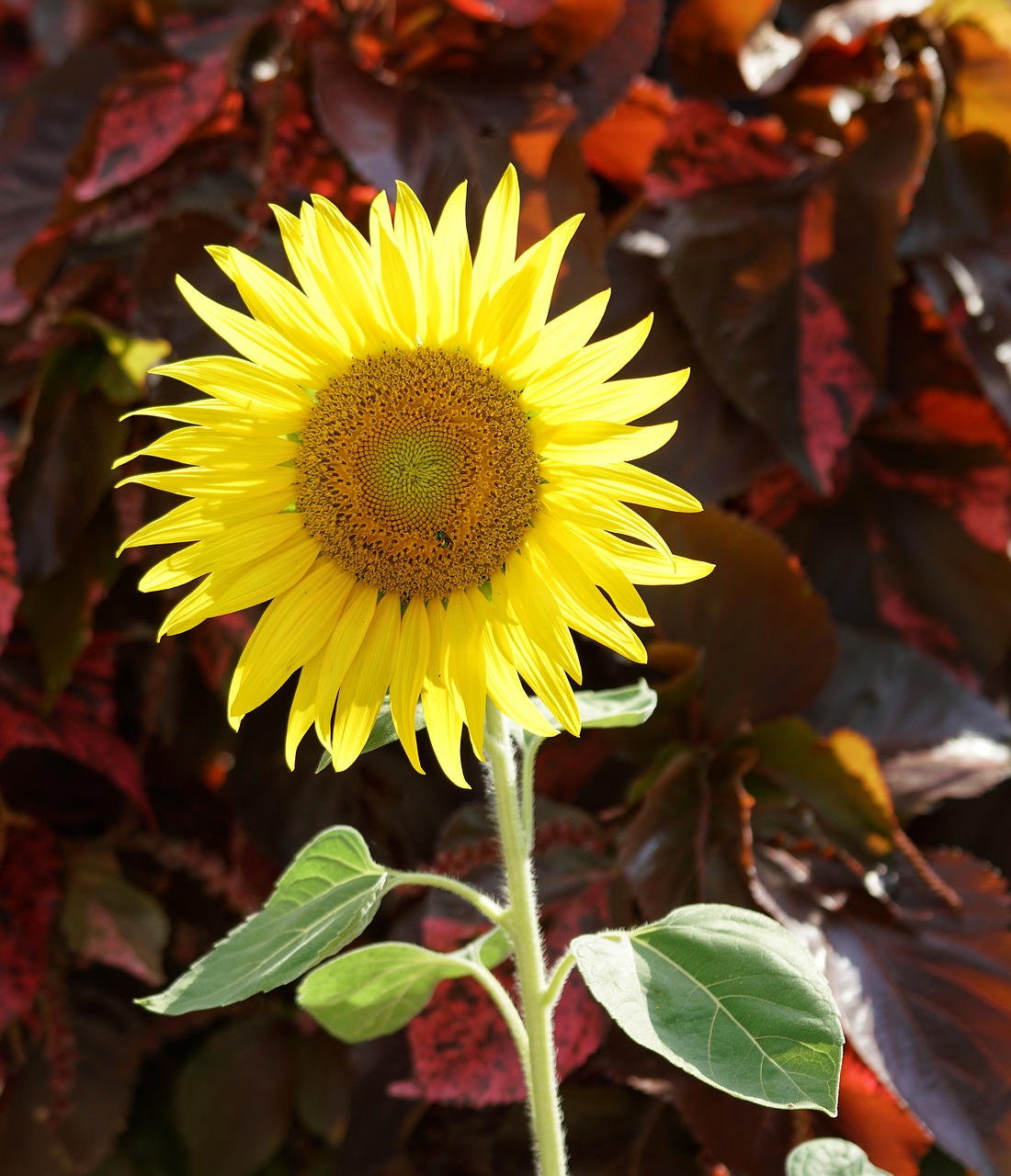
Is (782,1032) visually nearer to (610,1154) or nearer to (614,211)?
(610,1154)

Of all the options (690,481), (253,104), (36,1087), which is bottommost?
(36,1087)

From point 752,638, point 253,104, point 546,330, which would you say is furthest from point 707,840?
point 253,104

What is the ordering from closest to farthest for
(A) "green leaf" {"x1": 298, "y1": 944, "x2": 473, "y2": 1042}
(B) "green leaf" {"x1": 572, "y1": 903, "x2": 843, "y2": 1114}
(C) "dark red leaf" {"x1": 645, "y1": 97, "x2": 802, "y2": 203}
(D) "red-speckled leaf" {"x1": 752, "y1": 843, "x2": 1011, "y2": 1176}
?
(B) "green leaf" {"x1": 572, "y1": 903, "x2": 843, "y2": 1114} → (A) "green leaf" {"x1": 298, "y1": 944, "x2": 473, "y2": 1042} → (D) "red-speckled leaf" {"x1": 752, "y1": 843, "x2": 1011, "y2": 1176} → (C) "dark red leaf" {"x1": 645, "y1": 97, "x2": 802, "y2": 203}

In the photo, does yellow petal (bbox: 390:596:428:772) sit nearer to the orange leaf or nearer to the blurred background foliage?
the blurred background foliage

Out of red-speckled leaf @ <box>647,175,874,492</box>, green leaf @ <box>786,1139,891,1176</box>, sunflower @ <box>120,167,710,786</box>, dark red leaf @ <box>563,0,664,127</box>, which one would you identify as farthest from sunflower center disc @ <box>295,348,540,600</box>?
dark red leaf @ <box>563,0,664,127</box>

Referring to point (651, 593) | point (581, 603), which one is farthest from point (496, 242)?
point (651, 593)

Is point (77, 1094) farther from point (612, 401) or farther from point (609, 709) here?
point (612, 401)
